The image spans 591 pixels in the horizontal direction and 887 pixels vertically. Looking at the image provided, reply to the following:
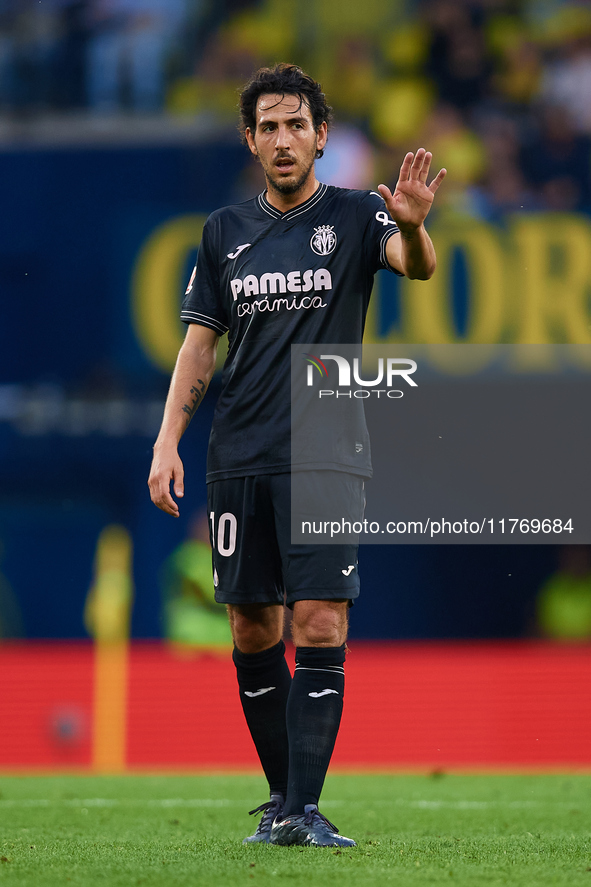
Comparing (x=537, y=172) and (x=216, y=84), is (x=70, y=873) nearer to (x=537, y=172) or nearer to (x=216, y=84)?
(x=537, y=172)

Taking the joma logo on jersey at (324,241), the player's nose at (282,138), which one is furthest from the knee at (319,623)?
the player's nose at (282,138)

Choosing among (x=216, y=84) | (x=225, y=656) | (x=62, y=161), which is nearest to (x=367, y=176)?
(x=216, y=84)

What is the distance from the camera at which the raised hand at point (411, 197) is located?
304 cm

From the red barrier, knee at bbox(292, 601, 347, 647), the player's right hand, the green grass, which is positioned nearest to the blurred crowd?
the red barrier

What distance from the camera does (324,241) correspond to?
3398 mm

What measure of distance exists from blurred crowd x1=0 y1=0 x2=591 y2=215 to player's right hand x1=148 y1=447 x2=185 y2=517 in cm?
685

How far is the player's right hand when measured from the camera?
3.38 metres

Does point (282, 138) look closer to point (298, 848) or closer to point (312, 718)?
point (312, 718)

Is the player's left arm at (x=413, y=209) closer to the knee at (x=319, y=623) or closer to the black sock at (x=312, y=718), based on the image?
the knee at (x=319, y=623)

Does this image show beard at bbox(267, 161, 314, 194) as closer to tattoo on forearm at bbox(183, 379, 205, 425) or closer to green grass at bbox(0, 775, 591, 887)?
tattoo on forearm at bbox(183, 379, 205, 425)

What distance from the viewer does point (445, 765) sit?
7023 millimetres

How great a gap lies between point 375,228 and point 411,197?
12.7 inches

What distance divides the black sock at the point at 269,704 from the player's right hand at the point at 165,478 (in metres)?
0.46

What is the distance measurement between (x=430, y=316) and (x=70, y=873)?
745 centimetres
